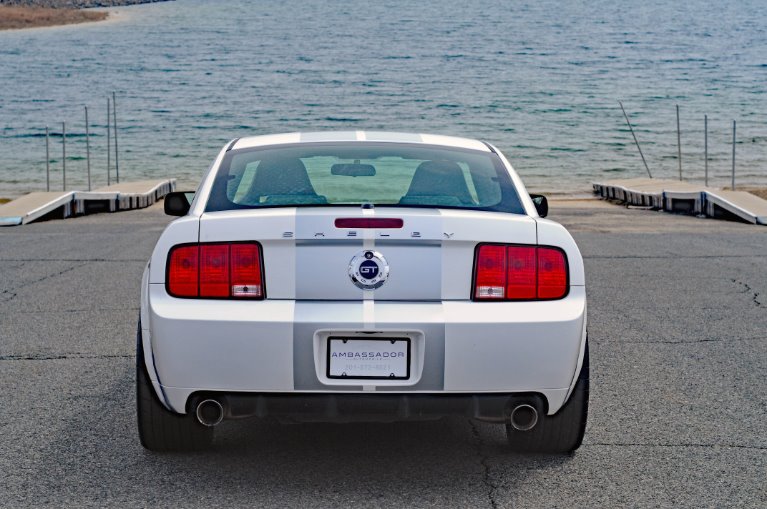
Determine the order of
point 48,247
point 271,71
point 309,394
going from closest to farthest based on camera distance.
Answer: point 309,394
point 48,247
point 271,71

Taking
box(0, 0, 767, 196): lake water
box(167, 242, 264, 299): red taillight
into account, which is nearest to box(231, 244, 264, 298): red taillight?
box(167, 242, 264, 299): red taillight

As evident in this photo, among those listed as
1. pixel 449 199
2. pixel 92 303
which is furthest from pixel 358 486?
pixel 92 303

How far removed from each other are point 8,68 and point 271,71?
21.5m

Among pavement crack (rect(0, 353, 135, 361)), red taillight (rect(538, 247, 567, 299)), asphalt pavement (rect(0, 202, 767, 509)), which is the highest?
red taillight (rect(538, 247, 567, 299))

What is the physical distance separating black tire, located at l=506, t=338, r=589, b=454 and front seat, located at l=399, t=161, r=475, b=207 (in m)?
0.91

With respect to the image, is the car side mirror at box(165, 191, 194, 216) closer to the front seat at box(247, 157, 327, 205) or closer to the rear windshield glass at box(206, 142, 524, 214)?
the rear windshield glass at box(206, 142, 524, 214)

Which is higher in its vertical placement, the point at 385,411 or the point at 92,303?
the point at 385,411

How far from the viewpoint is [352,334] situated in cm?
433

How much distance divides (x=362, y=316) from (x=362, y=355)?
157 millimetres

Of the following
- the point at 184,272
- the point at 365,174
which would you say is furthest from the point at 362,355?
the point at 365,174

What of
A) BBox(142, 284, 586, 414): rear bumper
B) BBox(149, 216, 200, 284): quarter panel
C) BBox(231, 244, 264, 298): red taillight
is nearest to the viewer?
BBox(142, 284, 586, 414): rear bumper

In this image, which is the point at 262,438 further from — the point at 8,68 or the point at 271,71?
the point at 8,68

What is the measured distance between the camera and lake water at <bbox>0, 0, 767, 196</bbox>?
57.7 m

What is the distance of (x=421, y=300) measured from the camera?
4.42 metres
